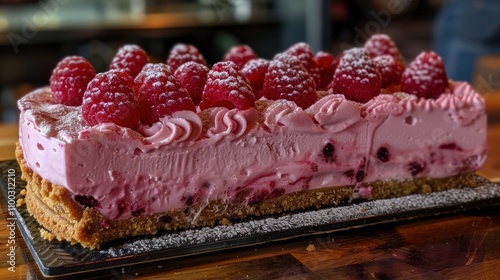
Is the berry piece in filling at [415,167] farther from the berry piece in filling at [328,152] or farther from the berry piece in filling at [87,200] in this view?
the berry piece in filling at [87,200]

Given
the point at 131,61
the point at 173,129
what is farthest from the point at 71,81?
the point at 173,129

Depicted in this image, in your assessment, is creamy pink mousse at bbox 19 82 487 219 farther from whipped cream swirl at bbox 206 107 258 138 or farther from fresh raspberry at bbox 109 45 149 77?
fresh raspberry at bbox 109 45 149 77

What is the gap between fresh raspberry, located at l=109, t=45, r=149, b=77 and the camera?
2172 millimetres

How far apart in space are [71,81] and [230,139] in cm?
49

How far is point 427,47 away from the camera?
5.32m

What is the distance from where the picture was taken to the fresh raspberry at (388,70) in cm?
225

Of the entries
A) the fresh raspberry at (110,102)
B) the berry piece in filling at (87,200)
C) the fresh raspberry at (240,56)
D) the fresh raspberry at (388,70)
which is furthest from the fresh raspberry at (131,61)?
the fresh raspberry at (388,70)

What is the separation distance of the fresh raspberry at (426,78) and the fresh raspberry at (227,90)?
0.56m

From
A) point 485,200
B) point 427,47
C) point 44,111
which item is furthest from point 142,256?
point 427,47

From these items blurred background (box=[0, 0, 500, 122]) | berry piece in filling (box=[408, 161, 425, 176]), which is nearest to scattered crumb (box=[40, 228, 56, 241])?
berry piece in filling (box=[408, 161, 425, 176])

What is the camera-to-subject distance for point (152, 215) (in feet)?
5.94

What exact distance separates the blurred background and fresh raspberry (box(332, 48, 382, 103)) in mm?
2238

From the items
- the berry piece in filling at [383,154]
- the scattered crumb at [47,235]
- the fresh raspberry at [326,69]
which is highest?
the fresh raspberry at [326,69]

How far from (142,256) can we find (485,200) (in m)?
1.02
